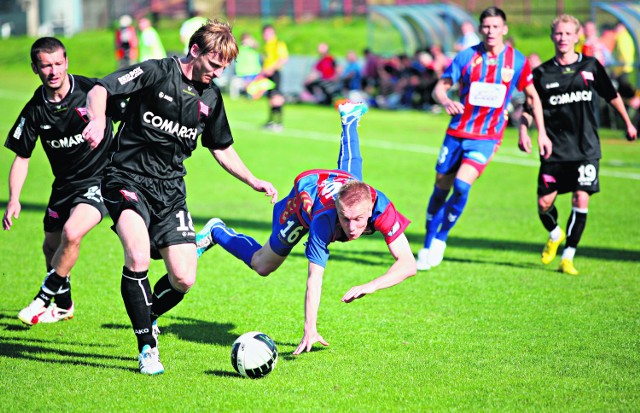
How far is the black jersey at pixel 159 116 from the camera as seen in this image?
17.7 feet

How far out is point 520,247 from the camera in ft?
31.6

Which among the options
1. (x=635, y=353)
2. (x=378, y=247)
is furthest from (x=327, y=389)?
(x=378, y=247)

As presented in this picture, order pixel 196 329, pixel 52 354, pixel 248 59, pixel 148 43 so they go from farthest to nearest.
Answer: pixel 148 43 < pixel 248 59 < pixel 196 329 < pixel 52 354

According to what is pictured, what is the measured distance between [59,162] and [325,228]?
2.43 metres

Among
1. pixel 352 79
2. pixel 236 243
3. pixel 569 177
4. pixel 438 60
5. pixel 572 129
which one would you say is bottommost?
pixel 352 79

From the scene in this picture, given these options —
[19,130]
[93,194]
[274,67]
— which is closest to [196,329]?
[93,194]

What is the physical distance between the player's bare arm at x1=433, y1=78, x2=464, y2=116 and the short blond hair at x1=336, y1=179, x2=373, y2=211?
127 inches

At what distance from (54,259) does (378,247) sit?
177 inches

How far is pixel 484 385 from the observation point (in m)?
5.13

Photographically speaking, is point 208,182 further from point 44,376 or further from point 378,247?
point 44,376

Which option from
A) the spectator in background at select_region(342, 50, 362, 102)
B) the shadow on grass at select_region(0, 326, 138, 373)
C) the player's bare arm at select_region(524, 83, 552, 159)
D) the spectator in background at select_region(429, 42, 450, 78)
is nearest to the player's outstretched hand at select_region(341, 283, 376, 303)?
the shadow on grass at select_region(0, 326, 138, 373)

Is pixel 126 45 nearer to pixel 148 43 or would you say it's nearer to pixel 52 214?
pixel 148 43

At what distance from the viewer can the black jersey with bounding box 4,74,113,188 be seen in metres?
6.27

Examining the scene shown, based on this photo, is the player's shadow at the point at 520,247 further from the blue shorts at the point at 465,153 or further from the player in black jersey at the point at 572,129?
the blue shorts at the point at 465,153
